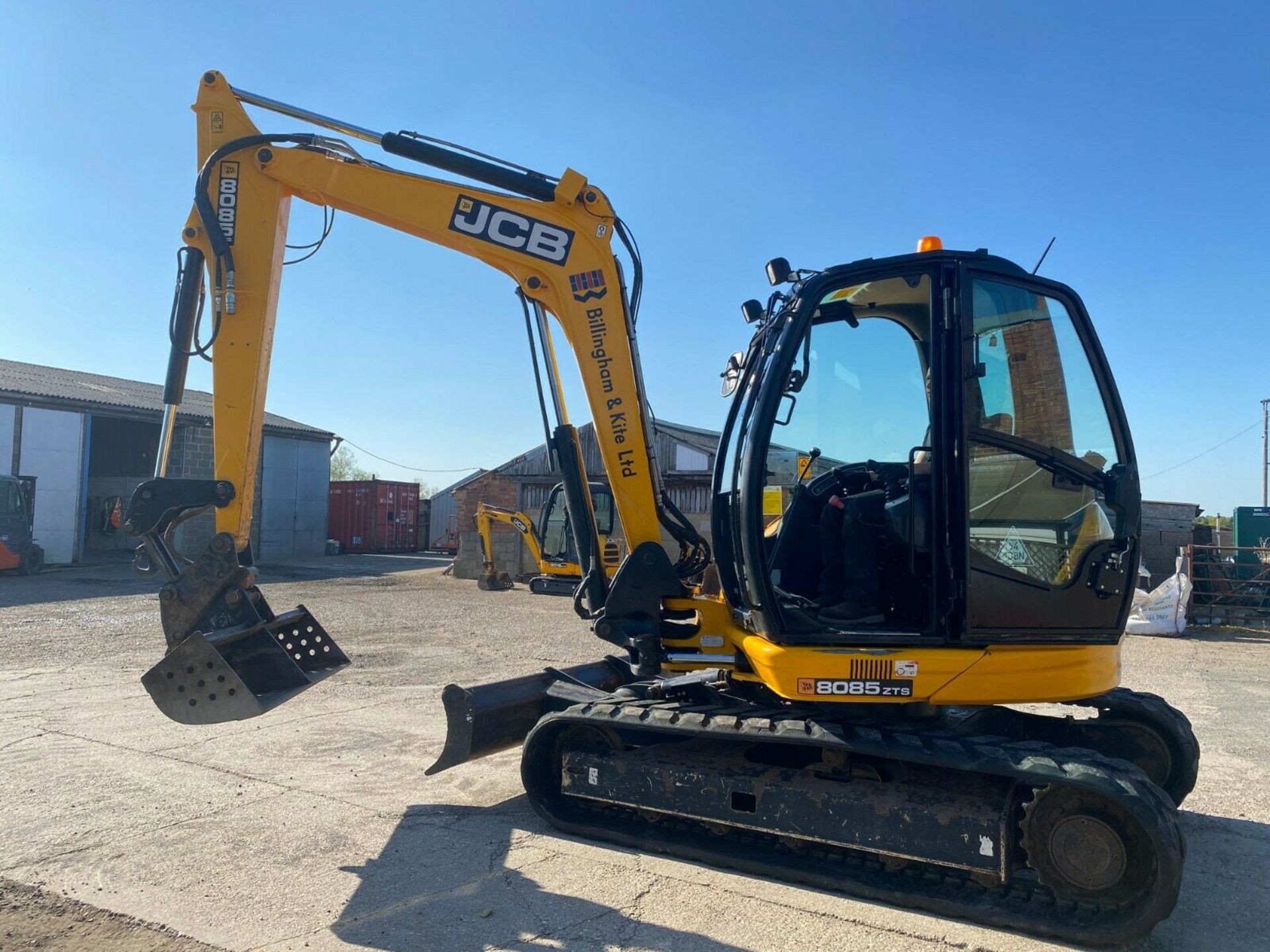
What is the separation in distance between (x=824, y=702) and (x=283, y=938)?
101 inches

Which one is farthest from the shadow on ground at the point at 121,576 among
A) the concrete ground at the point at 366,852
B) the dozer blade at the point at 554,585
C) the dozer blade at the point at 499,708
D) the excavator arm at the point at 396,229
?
the dozer blade at the point at 499,708

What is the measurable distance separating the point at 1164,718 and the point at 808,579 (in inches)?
78.6

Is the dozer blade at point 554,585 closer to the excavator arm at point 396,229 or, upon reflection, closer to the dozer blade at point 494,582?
the dozer blade at point 494,582

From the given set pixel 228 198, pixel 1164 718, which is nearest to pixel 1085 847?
pixel 1164 718

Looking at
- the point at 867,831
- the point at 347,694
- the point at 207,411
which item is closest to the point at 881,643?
the point at 867,831

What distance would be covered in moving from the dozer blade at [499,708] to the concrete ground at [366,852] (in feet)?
1.29

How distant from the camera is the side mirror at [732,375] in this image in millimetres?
5223

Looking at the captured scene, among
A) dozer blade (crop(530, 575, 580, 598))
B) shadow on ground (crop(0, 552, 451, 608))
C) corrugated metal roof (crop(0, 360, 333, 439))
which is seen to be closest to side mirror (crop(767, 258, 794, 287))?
shadow on ground (crop(0, 552, 451, 608))

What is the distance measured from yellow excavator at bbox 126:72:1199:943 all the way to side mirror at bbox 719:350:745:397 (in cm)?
2

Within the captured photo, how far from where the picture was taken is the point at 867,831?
4.17 metres

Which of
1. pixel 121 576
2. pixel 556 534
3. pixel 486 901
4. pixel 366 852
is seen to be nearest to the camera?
pixel 486 901

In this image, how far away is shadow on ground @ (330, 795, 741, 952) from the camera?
373 centimetres

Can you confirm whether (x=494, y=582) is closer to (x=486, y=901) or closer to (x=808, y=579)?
(x=808, y=579)

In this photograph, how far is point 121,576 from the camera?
72.7ft
